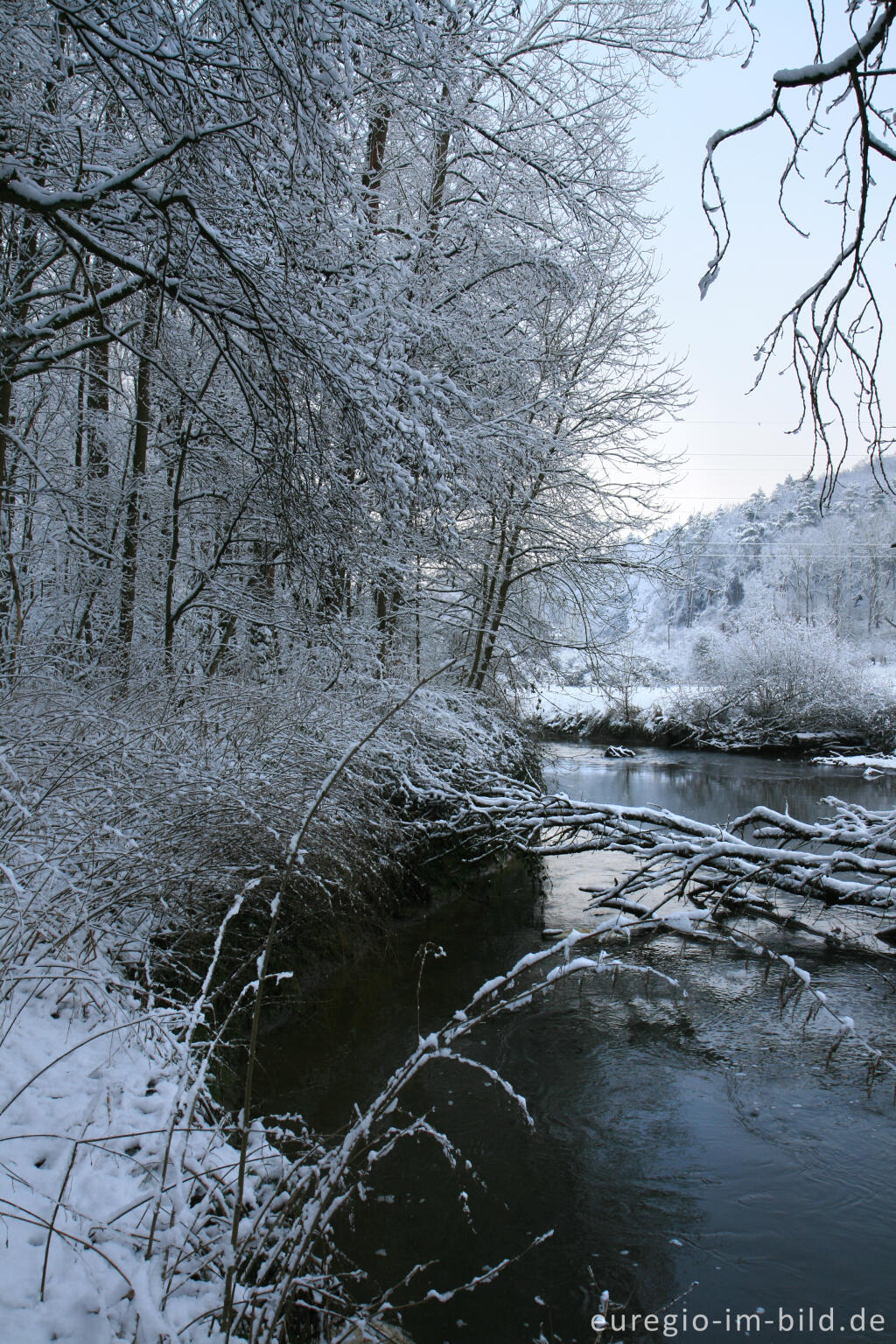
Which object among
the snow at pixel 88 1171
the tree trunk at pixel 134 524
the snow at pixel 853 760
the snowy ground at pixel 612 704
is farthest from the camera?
the snowy ground at pixel 612 704

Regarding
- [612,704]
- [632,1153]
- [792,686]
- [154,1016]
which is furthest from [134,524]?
[792,686]

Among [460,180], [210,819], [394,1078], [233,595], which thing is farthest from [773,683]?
[394,1078]

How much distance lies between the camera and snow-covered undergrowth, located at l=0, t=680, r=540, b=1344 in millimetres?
1812

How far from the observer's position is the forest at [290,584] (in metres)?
2.09

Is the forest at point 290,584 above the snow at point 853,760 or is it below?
above

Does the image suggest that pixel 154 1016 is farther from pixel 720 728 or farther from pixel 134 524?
pixel 720 728

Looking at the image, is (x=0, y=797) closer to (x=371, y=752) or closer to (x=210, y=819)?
(x=210, y=819)

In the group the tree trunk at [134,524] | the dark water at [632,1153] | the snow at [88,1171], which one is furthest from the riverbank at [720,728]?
the snow at [88,1171]

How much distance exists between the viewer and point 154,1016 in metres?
2.60

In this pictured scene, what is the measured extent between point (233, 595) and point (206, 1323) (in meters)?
7.38

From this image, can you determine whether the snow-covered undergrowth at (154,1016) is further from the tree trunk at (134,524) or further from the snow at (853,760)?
the snow at (853,760)

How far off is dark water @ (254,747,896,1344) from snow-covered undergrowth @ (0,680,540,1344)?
1.40 feet

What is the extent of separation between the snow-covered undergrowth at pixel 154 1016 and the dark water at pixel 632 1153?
16.9 inches

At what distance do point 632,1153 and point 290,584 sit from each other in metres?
5.24
